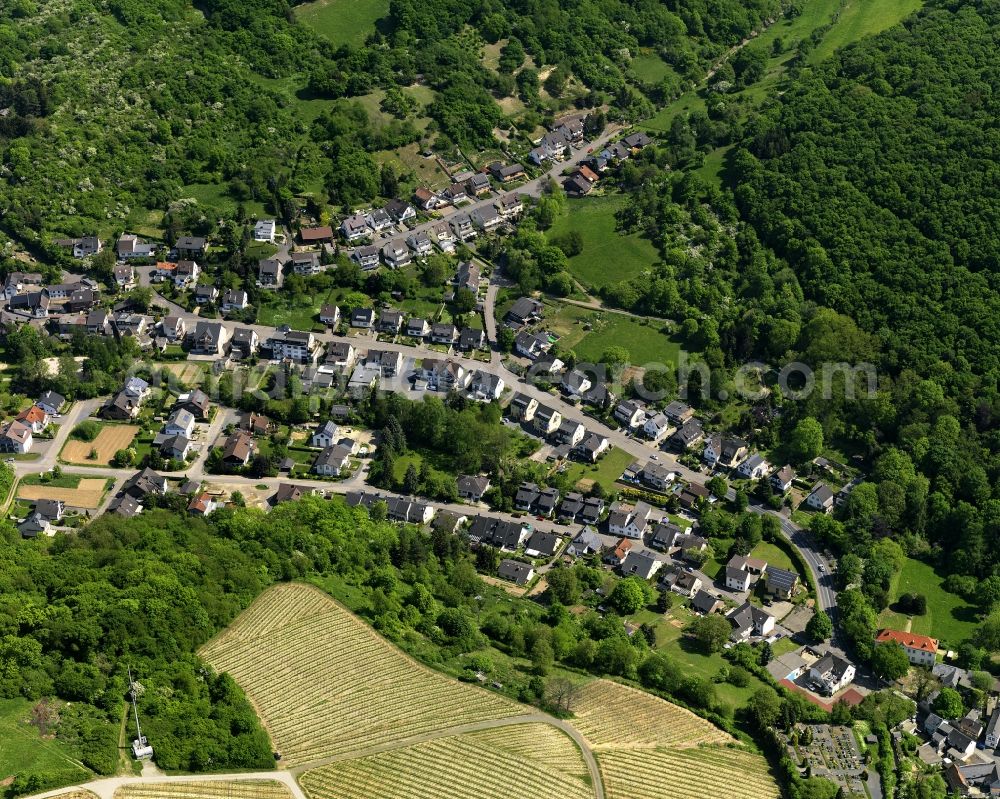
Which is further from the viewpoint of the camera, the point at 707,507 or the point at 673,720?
the point at 707,507

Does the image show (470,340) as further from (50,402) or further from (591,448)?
(50,402)

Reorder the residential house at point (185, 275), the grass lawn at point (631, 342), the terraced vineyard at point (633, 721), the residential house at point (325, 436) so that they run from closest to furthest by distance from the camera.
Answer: the terraced vineyard at point (633, 721) < the residential house at point (325, 436) < the grass lawn at point (631, 342) < the residential house at point (185, 275)

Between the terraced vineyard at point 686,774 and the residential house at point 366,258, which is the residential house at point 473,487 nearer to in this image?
the residential house at point 366,258

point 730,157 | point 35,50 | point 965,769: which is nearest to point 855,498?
point 965,769

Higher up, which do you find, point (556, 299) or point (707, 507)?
point (556, 299)

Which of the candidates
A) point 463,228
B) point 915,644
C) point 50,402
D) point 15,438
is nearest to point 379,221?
point 463,228

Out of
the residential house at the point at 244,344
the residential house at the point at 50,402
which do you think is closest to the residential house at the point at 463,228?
the residential house at the point at 244,344

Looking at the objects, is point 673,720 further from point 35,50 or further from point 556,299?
point 35,50
